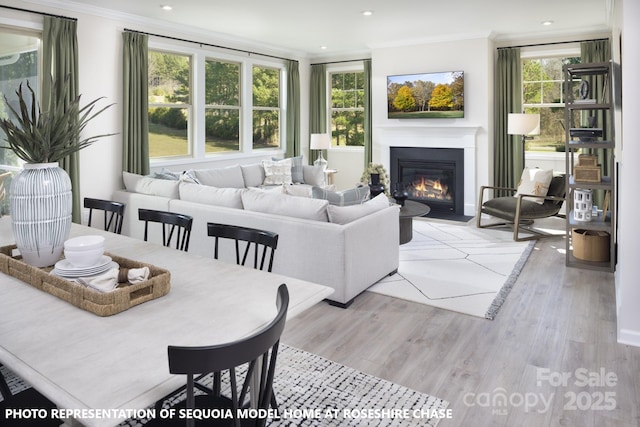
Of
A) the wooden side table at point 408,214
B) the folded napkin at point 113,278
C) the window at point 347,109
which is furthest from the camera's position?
the window at point 347,109

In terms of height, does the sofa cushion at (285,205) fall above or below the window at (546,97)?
below

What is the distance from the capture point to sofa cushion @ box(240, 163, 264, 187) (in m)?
6.77

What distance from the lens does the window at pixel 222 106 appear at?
690 cm

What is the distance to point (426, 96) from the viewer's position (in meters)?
7.12

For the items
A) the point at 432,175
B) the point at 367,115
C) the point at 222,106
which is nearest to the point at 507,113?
the point at 432,175

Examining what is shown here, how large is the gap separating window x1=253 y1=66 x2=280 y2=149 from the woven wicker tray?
607 centimetres

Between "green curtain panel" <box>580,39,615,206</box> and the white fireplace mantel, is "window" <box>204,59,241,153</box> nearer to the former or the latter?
the white fireplace mantel

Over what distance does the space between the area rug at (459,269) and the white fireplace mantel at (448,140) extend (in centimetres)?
103

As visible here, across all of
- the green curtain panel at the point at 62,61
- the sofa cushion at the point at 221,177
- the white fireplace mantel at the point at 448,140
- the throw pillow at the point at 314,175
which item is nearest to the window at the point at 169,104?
the sofa cushion at the point at 221,177

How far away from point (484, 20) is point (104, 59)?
4.58 metres

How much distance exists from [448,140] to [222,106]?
135 inches

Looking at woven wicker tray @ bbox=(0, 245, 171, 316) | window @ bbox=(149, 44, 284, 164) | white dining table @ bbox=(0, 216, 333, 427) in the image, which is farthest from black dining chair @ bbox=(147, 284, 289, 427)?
window @ bbox=(149, 44, 284, 164)

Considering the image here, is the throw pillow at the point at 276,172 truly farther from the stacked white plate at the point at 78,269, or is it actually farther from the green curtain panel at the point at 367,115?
the stacked white plate at the point at 78,269

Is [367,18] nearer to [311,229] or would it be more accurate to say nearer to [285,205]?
[285,205]
